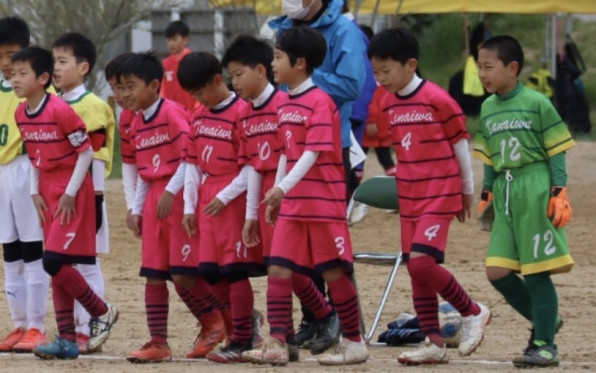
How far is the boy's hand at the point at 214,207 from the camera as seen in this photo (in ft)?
25.4

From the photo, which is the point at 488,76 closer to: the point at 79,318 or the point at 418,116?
the point at 418,116

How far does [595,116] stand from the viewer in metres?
25.8

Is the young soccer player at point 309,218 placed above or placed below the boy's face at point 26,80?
below

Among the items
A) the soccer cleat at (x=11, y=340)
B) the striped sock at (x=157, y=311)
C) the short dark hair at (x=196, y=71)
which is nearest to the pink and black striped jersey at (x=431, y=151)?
the short dark hair at (x=196, y=71)

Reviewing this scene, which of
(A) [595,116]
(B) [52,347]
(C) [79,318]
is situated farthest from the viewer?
(A) [595,116]

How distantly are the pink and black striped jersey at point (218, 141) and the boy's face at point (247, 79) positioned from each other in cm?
11

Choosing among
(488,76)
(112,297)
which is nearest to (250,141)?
(488,76)

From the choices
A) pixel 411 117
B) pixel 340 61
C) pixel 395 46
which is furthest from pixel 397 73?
pixel 340 61

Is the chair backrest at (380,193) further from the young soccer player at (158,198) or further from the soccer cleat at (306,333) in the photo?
the young soccer player at (158,198)

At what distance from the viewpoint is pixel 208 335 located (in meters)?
8.15

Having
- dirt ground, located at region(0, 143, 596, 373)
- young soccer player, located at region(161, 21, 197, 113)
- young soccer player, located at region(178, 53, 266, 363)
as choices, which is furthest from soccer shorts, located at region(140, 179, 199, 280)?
young soccer player, located at region(161, 21, 197, 113)

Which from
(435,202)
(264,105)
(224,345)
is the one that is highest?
(264,105)

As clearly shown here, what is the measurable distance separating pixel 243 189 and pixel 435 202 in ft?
3.25

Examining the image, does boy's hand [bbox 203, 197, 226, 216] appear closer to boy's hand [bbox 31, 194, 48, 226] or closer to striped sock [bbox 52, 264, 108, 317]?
striped sock [bbox 52, 264, 108, 317]
